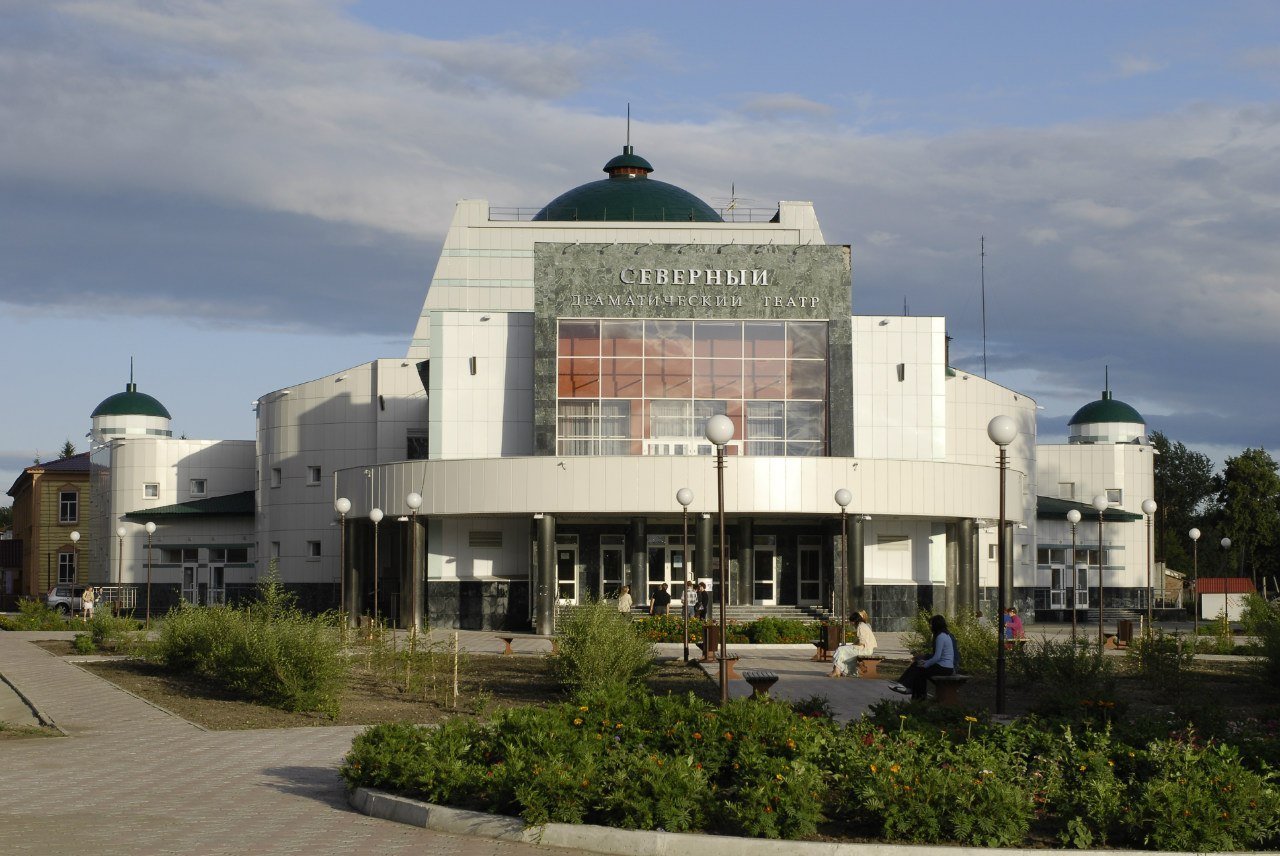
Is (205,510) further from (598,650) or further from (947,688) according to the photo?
(947,688)

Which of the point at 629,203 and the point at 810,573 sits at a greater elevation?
the point at 629,203

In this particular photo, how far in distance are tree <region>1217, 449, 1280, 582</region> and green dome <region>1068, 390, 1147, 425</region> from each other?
35.5 ft

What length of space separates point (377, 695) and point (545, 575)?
22.4m

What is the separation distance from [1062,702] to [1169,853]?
5.22 metres

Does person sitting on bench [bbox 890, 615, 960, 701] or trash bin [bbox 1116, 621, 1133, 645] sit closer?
person sitting on bench [bbox 890, 615, 960, 701]

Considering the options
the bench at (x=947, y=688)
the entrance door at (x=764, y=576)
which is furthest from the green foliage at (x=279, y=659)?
the entrance door at (x=764, y=576)

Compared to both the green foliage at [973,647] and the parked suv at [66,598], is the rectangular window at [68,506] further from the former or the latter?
the green foliage at [973,647]

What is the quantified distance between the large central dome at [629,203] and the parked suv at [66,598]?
102 ft

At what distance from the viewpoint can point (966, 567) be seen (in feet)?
160

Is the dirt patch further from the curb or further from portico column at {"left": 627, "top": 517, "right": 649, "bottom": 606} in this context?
portico column at {"left": 627, "top": 517, "right": 649, "bottom": 606}

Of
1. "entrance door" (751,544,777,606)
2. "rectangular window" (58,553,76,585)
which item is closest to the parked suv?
"rectangular window" (58,553,76,585)

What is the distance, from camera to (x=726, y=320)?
158 ft

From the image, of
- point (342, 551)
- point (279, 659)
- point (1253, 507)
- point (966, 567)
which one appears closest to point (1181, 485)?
point (1253, 507)

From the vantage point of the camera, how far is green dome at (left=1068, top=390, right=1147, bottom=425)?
241 ft
